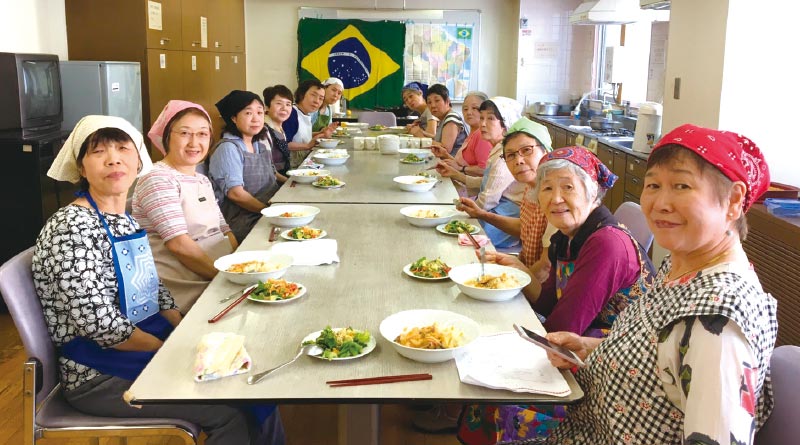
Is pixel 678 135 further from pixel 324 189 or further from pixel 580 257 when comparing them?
pixel 324 189

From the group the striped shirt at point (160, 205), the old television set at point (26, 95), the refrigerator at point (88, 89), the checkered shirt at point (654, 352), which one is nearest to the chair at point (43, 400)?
the striped shirt at point (160, 205)

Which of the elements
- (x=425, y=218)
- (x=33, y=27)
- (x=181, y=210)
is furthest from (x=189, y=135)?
(x=33, y=27)

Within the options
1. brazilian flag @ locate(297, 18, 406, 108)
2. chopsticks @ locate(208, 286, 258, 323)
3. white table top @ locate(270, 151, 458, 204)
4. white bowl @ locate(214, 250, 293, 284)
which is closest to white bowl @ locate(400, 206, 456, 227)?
white table top @ locate(270, 151, 458, 204)

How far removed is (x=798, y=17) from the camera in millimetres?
3443

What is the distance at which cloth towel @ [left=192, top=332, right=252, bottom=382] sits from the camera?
142 centimetres

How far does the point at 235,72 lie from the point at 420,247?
6.10 m

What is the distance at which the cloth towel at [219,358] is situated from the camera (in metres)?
1.42

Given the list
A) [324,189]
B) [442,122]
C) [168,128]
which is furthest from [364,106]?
[168,128]

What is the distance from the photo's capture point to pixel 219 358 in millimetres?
1440

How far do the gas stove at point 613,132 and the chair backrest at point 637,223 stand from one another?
128 inches

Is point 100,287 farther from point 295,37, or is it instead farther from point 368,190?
point 295,37

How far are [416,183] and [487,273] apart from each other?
1.55 metres

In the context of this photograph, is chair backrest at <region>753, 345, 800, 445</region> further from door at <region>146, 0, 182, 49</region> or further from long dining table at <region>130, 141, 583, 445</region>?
door at <region>146, 0, 182, 49</region>

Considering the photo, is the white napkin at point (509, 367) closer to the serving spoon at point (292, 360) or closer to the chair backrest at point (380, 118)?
the serving spoon at point (292, 360)
